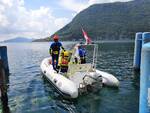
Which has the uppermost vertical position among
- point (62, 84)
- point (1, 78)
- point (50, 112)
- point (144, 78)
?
point (144, 78)

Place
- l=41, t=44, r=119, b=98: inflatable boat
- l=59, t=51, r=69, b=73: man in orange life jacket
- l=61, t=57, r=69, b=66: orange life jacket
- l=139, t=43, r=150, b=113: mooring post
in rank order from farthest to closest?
l=61, t=57, r=69, b=66: orange life jacket < l=59, t=51, r=69, b=73: man in orange life jacket < l=41, t=44, r=119, b=98: inflatable boat < l=139, t=43, r=150, b=113: mooring post

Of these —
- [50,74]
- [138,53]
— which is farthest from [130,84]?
[50,74]

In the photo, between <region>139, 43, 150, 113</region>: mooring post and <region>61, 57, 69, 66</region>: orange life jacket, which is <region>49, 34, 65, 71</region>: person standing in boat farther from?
<region>139, 43, 150, 113</region>: mooring post

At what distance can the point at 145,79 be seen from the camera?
5.85 m

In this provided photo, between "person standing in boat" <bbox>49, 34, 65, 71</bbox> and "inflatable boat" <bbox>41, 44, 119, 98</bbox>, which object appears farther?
"person standing in boat" <bbox>49, 34, 65, 71</bbox>

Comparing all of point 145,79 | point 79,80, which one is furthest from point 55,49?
point 145,79

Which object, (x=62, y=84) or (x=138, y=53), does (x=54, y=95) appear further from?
(x=138, y=53)

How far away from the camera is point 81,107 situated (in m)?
12.1

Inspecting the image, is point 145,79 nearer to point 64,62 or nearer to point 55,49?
point 64,62

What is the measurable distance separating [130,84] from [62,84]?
5618mm

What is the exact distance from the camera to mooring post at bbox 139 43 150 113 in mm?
5742

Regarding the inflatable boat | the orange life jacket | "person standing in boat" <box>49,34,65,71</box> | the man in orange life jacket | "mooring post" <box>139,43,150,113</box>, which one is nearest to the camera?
"mooring post" <box>139,43,150,113</box>

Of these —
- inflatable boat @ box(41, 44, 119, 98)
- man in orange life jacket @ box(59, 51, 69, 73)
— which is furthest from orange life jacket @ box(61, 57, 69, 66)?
inflatable boat @ box(41, 44, 119, 98)

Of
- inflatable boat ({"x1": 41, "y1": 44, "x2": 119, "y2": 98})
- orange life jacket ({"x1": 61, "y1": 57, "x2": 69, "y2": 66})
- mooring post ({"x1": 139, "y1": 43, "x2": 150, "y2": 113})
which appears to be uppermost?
mooring post ({"x1": 139, "y1": 43, "x2": 150, "y2": 113})
